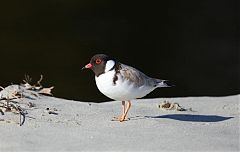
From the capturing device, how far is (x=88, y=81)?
13336 millimetres

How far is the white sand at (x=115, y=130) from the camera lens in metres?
5.40

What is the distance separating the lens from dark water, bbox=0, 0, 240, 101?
13.2 m

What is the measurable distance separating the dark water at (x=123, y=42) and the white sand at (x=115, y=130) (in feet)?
17.2

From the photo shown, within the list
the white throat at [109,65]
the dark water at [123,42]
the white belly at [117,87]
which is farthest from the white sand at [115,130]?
the dark water at [123,42]

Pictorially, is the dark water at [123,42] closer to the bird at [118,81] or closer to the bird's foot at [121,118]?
the bird's foot at [121,118]

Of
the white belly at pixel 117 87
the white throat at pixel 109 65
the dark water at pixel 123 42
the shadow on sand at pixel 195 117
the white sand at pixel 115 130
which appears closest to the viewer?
the white sand at pixel 115 130

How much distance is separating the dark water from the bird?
5786 millimetres

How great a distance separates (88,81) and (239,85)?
9.91 ft

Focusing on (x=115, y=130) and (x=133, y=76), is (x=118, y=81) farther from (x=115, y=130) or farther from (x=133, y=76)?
(x=115, y=130)

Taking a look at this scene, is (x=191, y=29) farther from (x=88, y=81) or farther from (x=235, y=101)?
(x=235, y=101)

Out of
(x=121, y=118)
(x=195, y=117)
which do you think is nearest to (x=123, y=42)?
(x=195, y=117)

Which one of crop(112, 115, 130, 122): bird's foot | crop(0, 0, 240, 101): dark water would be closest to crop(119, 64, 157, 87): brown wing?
crop(112, 115, 130, 122): bird's foot

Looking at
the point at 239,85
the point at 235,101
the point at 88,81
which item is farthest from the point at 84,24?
the point at 235,101

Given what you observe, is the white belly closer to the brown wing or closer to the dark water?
the brown wing
